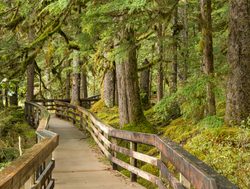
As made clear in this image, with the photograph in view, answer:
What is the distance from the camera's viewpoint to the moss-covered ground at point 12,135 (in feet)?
46.9

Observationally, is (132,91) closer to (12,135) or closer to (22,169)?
(12,135)

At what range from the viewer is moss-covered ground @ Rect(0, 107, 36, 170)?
14.3 metres

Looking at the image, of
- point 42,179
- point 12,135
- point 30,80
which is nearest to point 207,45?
point 42,179

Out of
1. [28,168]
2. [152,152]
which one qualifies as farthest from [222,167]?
[152,152]

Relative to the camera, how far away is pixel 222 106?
42.5ft

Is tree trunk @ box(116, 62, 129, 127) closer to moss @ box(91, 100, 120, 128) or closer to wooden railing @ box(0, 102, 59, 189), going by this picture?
moss @ box(91, 100, 120, 128)

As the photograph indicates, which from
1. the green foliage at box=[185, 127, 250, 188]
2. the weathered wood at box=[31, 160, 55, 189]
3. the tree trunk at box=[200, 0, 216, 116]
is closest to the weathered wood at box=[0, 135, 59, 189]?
the weathered wood at box=[31, 160, 55, 189]

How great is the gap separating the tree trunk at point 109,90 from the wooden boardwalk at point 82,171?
298 inches

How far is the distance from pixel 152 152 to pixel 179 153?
626 centimetres

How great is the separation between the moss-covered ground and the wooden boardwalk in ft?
6.20

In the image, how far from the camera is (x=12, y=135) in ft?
62.4

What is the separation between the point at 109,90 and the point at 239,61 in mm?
14137

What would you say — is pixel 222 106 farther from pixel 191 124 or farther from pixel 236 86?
pixel 236 86

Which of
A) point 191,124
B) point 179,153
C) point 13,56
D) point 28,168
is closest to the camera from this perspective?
point 28,168
